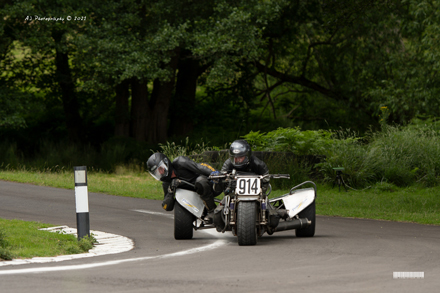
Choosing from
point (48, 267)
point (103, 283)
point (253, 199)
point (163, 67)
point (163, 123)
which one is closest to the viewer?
point (103, 283)

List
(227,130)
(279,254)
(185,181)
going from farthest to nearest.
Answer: (227,130) → (185,181) → (279,254)

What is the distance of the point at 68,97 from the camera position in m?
32.2

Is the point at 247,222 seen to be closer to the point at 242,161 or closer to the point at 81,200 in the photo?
the point at 242,161

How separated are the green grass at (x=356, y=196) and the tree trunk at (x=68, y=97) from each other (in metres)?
9.91

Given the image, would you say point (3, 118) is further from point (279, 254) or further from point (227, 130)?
point (279, 254)

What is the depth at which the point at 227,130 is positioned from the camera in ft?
111

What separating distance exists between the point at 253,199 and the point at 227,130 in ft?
80.8

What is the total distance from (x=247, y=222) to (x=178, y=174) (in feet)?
5.62

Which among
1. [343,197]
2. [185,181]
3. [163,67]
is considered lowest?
[343,197]

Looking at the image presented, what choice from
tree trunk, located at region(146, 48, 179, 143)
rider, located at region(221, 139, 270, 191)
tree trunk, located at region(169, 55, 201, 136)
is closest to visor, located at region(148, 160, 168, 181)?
rider, located at region(221, 139, 270, 191)

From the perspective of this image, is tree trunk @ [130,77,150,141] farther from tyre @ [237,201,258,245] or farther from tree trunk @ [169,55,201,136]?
tyre @ [237,201,258,245]

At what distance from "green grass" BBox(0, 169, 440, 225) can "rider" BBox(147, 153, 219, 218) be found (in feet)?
15.3

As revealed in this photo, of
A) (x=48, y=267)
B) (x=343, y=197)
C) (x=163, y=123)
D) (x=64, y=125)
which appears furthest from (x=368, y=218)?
(x=64, y=125)

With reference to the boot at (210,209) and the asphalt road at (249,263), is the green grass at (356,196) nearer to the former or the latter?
the asphalt road at (249,263)
